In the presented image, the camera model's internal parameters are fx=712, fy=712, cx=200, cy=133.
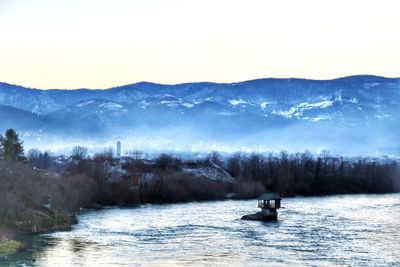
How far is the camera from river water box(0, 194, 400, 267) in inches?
1797

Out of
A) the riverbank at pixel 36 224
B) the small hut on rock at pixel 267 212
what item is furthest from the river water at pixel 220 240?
the riverbank at pixel 36 224

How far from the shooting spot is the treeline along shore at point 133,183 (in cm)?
6281

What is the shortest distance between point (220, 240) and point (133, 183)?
52.3 meters

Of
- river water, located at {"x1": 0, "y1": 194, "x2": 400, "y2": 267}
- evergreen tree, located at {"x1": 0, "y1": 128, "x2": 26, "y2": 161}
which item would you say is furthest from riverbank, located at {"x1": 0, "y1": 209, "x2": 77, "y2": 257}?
evergreen tree, located at {"x1": 0, "y1": 128, "x2": 26, "y2": 161}

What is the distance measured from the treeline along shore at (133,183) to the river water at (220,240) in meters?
3.34

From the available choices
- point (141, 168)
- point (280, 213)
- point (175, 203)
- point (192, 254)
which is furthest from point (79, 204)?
point (192, 254)

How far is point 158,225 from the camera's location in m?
66.8

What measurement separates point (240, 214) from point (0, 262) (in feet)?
127

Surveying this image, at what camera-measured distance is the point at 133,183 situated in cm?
10650

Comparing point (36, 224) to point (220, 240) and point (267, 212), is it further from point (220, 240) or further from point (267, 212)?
point (267, 212)

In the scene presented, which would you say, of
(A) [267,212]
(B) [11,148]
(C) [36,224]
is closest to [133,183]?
(B) [11,148]

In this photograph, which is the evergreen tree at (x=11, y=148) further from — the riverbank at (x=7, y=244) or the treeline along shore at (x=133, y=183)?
the riverbank at (x=7, y=244)

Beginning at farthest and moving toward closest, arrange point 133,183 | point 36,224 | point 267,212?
1. point 133,183
2. point 267,212
3. point 36,224

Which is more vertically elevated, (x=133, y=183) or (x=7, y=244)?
(x=133, y=183)
